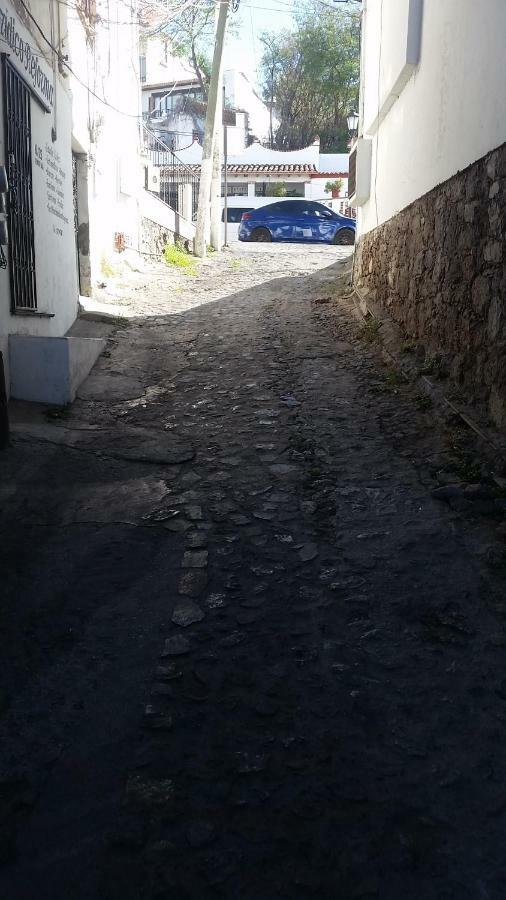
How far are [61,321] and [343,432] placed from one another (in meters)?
3.88

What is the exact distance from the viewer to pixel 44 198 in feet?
23.5

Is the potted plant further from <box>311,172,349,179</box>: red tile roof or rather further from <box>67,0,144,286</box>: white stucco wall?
<box>67,0,144,286</box>: white stucco wall

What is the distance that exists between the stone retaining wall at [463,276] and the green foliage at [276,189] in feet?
83.9

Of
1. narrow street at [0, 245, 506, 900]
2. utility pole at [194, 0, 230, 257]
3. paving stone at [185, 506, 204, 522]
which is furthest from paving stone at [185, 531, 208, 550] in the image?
A: utility pole at [194, 0, 230, 257]

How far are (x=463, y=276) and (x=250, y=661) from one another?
11.3 ft

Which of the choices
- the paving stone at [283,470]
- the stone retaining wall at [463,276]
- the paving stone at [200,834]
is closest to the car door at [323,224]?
the stone retaining wall at [463,276]

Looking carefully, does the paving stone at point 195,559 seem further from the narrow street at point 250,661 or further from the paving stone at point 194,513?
the paving stone at point 194,513

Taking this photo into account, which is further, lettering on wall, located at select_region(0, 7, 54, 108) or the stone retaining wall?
lettering on wall, located at select_region(0, 7, 54, 108)

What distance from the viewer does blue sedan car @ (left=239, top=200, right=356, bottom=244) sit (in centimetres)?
2278

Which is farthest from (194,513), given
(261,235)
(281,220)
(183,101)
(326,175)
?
(183,101)

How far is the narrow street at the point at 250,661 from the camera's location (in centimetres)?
191

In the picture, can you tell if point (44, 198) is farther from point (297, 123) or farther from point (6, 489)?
point (297, 123)

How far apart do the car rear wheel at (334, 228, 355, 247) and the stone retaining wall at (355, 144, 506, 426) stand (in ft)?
51.8

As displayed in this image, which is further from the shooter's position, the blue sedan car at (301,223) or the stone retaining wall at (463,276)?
the blue sedan car at (301,223)
